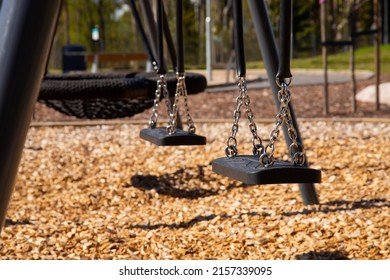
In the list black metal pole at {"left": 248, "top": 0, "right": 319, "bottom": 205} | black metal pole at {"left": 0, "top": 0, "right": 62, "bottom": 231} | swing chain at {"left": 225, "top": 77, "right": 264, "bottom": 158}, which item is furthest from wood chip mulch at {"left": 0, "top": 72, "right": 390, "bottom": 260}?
black metal pole at {"left": 0, "top": 0, "right": 62, "bottom": 231}

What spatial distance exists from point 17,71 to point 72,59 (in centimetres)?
1769

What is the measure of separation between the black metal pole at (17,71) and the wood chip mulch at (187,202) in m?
1.62

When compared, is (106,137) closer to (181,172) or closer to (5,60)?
(181,172)

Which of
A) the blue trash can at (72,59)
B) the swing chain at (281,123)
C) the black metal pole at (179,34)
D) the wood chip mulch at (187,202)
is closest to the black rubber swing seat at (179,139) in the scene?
the black metal pole at (179,34)

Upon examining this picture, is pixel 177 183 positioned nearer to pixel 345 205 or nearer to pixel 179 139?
pixel 345 205

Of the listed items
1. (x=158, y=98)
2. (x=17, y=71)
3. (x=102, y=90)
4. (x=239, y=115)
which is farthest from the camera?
(x=102, y=90)

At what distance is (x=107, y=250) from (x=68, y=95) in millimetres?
1135

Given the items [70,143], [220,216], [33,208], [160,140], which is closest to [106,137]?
[70,143]

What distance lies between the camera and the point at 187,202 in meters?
4.83

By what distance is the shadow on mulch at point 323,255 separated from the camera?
3520mm

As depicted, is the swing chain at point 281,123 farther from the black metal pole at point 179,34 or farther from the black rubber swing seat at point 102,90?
the black rubber swing seat at point 102,90

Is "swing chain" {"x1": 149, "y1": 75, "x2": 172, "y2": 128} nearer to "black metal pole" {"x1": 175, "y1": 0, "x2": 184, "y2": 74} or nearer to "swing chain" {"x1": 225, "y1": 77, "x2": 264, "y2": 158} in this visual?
"black metal pole" {"x1": 175, "y1": 0, "x2": 184, "y2": 74}

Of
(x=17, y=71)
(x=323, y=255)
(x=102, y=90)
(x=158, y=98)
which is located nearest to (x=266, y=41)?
(x=158, y=98)

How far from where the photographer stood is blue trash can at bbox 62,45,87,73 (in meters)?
18.9
